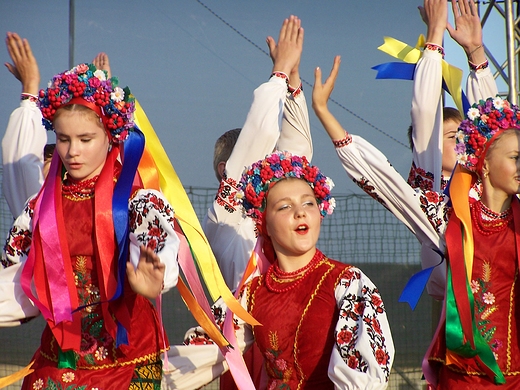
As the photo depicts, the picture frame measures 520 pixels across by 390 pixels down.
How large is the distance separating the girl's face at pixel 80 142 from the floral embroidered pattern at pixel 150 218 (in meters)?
0.21

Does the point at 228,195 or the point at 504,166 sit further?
the point at 228,195

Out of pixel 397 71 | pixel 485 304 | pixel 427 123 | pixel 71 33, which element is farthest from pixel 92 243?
pixel 71 33

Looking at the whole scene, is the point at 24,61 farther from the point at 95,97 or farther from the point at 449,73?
the point at 449,73

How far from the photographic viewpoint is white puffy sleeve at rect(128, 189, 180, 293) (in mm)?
2791

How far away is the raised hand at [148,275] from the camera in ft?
8.73

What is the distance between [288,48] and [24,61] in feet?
3.80

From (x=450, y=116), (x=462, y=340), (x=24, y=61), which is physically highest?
(x=24, y=61)

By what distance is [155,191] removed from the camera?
3.04 m

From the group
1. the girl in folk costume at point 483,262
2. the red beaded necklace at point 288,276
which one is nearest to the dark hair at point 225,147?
the red beaded necklace at point 288,276

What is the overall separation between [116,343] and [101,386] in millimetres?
159

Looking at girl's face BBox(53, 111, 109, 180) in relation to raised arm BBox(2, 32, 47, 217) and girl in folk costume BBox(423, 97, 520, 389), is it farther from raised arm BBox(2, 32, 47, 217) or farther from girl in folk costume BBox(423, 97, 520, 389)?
girl in folk costume BBox(423, 97, 520, 389)

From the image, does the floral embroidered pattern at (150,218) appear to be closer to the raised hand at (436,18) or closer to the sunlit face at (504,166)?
the sunlit face at (504,166)

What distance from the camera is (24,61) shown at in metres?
3.80

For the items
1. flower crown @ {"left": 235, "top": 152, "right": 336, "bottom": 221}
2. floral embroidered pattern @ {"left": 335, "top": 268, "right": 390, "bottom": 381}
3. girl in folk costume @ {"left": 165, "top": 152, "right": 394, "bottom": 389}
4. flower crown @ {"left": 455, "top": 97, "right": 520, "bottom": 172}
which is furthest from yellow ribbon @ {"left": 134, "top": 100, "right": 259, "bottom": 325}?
flower crown @ {"left": 455, "top": 97, "right": 520, "bottom": 172}
